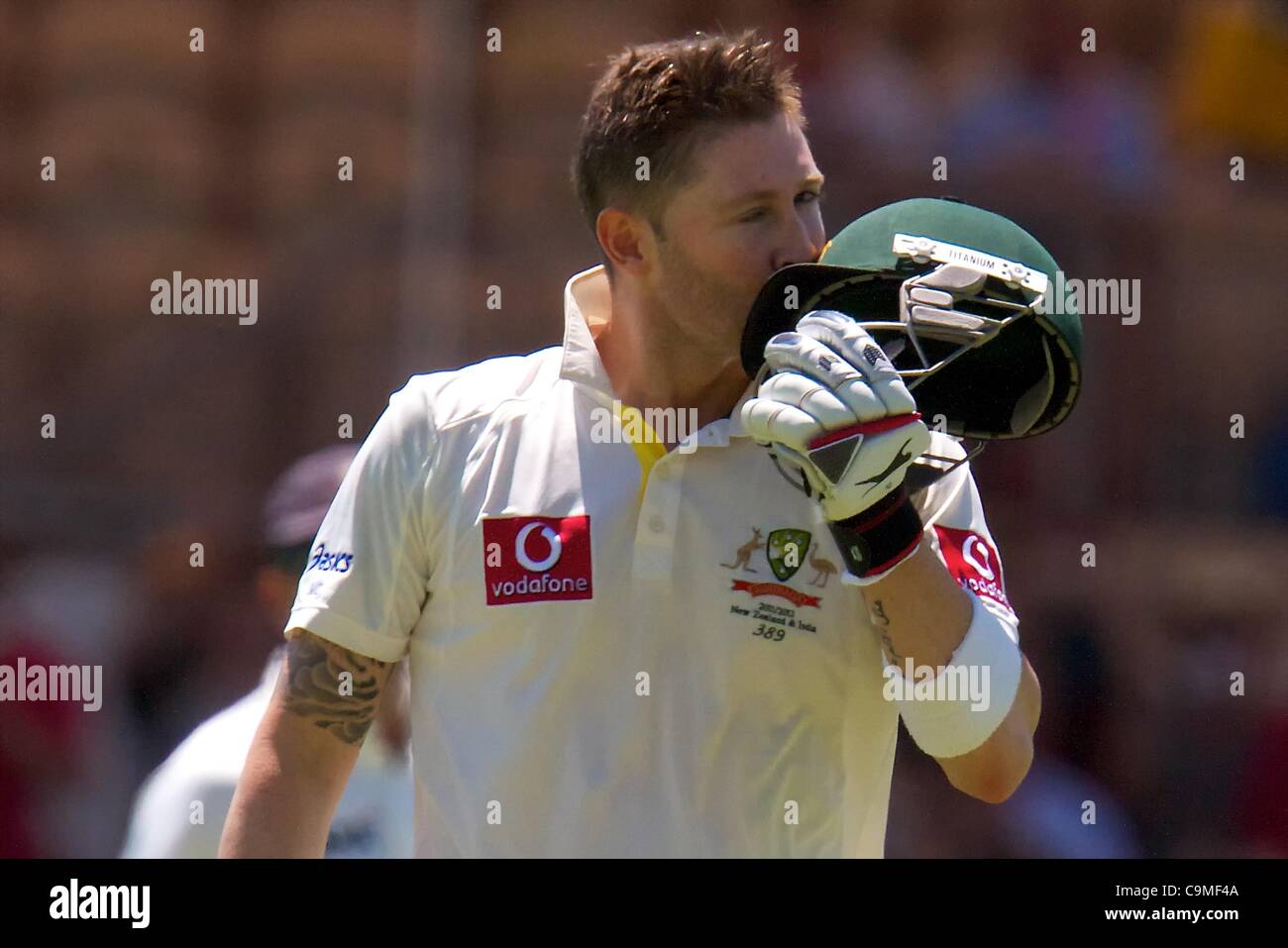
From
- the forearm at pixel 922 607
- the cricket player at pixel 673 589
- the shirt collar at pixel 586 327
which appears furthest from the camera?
the shirt collar at pixel 586 327

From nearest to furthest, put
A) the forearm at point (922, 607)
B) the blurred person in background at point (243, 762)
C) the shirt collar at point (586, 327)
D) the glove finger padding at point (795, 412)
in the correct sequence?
the glove finger padding at point (795, 412)
the forearm at point (922, 607)
the shirt collar at point (586, 327)
the blurred person in background at point (243, 762)

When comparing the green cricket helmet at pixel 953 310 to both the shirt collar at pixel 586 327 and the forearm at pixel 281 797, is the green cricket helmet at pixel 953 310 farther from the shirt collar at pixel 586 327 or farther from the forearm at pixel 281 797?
the forearm at pixel 281 797

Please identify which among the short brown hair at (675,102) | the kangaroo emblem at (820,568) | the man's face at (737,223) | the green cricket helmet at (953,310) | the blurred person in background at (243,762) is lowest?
the blurred person in background at (243,762)

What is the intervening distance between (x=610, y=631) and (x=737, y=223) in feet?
2.17

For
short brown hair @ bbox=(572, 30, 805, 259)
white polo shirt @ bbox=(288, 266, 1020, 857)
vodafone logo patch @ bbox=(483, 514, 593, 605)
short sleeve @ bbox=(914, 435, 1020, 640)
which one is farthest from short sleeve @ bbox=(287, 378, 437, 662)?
short sleeve @ bbox=(914, 435, 1020, 640)

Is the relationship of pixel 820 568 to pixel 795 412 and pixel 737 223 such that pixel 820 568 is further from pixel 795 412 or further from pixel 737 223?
pixel 737 223

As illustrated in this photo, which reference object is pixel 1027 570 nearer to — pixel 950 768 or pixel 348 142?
pixel 348 142

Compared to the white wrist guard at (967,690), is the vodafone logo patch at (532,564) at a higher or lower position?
higher

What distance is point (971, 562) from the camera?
2.78 metres

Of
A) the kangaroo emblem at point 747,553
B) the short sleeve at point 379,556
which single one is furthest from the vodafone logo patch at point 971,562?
→ the short sleeve at point 379,556

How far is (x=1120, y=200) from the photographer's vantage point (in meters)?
8.12

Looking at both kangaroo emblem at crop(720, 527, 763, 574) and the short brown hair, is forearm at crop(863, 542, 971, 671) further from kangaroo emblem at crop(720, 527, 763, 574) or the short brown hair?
the short brown hair

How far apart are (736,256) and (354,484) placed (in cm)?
69

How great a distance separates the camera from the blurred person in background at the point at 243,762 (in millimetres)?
3641
